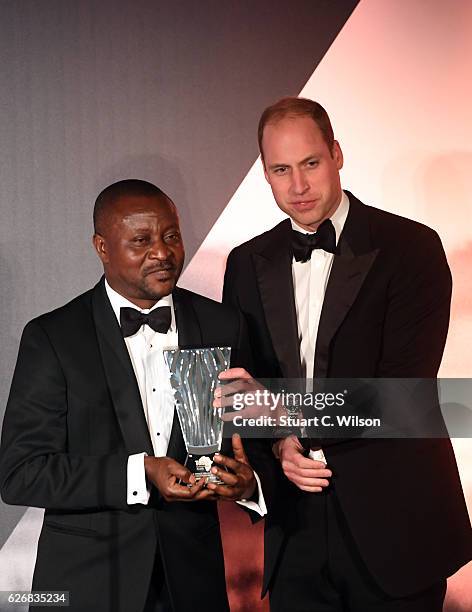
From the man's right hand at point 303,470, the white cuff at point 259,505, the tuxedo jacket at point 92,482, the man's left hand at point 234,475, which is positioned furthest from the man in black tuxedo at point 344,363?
the tuxedo jacket at point 92,482

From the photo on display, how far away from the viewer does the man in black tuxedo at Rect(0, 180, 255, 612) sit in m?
2.61

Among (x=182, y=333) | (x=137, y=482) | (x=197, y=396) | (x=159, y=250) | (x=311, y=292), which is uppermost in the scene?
(x=159, y=250)

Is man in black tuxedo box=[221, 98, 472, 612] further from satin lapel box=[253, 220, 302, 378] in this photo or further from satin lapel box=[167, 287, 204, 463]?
satin lapel box=[167, 287, 204, 463]

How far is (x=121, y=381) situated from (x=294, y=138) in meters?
1.03

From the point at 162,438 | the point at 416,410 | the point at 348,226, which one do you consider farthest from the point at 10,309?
the point at 416,410

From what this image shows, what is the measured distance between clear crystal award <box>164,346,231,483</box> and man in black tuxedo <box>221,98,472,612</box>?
39cm

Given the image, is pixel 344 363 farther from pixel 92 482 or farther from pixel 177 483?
pixel 92 482

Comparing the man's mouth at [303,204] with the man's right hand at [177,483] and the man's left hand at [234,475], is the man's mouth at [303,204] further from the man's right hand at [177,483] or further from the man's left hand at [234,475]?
the man's right hand at [177,483]

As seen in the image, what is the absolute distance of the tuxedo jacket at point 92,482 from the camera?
2.62 metres

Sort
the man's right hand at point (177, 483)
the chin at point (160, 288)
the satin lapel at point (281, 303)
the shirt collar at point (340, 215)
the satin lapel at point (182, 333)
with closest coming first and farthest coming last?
1. the man's right hand at point (177, 483)
2. the satin lapel at point (182, 333)
3. the chin at point (160, 288)
4. the satin lapel at point (281, 303)
5. the shirt collar at point (340, 215)

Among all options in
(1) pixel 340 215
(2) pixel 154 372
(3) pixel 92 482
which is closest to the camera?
(3) pixel 92 482

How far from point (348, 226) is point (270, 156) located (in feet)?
1.16

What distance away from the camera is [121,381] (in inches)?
107

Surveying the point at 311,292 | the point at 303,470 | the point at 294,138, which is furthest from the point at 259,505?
the point at 294,138
